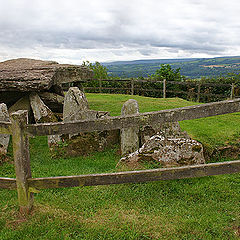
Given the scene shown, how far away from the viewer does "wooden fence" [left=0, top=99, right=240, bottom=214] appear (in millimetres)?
3232

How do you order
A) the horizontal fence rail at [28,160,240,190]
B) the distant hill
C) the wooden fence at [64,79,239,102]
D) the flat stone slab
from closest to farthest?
1. the horizontal fence rail at [28,160,240,190]
2. the flat stone slab
3. the wooden fence at [64,79,239,102]
4. the distant hill

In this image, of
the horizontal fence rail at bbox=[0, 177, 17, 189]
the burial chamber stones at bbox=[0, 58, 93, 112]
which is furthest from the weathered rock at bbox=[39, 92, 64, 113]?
the horizontal fence rail at bbox=[0, 177, 17, 189]

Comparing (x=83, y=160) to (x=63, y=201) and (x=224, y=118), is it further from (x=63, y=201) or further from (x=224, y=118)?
(x=224, y=118)

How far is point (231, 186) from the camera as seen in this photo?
465 centimetres

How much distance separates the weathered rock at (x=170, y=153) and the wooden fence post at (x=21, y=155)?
2.15 m

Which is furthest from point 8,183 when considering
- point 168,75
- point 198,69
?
point 198,69

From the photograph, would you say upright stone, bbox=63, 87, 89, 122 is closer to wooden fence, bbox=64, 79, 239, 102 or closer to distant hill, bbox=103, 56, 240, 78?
wooden fence, bbox=64, 79, 239, 102

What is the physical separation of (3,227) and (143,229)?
6.20 feet

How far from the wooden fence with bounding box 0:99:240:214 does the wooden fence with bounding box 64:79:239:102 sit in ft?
44.3

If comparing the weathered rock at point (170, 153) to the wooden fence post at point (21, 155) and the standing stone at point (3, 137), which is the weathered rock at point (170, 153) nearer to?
the wooden fence post at point (21, 155)

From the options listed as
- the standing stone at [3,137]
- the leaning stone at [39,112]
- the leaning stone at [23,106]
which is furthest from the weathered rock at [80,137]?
the leaning stone at [23,106]

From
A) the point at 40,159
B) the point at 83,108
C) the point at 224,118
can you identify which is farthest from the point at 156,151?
the point at 224,118

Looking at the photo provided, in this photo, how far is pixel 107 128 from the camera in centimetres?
335

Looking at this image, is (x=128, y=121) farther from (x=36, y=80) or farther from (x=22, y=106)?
(x=22, y=106)
